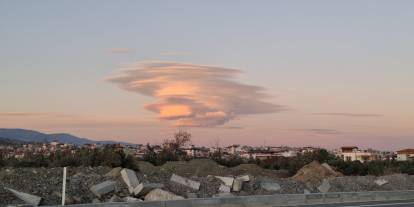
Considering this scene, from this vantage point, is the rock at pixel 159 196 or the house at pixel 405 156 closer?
the rock at pixel 159 196

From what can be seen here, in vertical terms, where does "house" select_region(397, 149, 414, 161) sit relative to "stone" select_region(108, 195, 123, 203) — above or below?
above

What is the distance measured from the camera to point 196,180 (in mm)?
24891

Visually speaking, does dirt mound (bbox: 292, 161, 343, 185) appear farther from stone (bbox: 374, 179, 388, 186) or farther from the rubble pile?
stone (bbox: 374, 179, 388, 186)

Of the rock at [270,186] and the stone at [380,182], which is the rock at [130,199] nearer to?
the rock at [270,186]

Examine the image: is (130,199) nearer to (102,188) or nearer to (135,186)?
(102,188)

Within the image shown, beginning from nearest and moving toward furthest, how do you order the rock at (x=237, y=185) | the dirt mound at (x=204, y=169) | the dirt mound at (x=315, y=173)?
the rock at (x=237, y=185)
the dirt mound at (x=315, y=173)
the dirt mound at (x=204, y=169)

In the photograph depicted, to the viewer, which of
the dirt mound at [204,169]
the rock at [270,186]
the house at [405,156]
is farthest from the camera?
the house at [405,156]

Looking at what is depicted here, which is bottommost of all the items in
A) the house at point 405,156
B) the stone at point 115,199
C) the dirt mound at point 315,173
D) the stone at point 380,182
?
the stone at point 115,199

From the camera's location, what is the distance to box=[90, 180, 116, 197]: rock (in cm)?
2078

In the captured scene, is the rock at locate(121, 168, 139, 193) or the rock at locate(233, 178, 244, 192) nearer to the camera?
the rock at locate(121, 168, 139, 193)

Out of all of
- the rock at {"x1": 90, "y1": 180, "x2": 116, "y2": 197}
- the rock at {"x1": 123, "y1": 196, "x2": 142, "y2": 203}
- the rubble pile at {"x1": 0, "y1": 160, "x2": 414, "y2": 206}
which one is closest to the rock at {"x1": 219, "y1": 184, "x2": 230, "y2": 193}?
the rubble pile at {"x1": 0, "y1": 160, "x2": 414, "y2": 206}

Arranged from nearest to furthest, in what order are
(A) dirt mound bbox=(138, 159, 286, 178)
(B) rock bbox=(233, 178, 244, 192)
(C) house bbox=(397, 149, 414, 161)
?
(B) rock bbox=(233, 178, 244, 192), (A) dirt mound bbox=(138, 159, 286, 178), (C) house bbox=(397, 149, 414, 161)

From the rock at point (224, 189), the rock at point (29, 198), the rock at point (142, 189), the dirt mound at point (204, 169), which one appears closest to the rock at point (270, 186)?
the rock at point (224, 189)

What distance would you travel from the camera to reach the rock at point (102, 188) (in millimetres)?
20781
